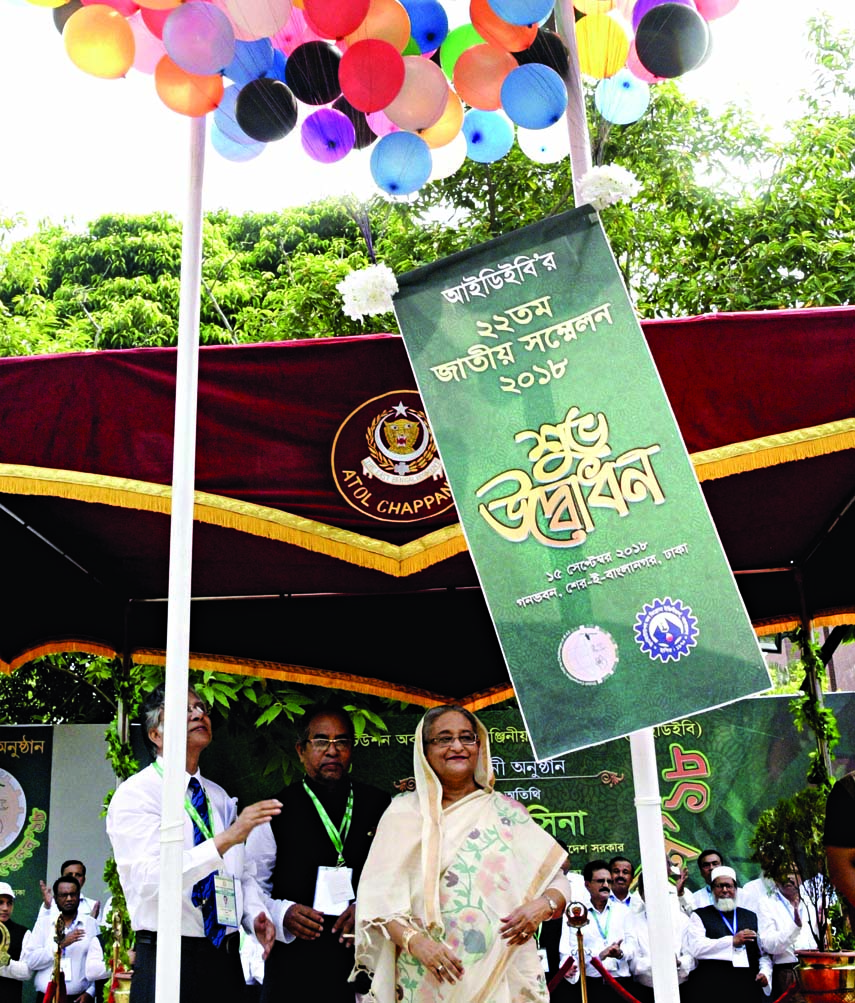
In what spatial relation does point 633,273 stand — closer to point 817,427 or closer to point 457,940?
point 817,427

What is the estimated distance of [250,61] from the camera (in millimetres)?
Answer: 3824

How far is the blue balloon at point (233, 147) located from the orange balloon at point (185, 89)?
0.24m

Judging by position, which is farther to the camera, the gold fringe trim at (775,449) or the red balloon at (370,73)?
the gold fringe trim at (775,449)

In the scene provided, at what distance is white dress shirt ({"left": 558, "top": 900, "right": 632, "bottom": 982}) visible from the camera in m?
9.33

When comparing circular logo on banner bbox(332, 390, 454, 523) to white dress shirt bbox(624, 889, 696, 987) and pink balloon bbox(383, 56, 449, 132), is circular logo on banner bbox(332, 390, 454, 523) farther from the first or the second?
white dress shirt bbox(624, 889, 696, 987)

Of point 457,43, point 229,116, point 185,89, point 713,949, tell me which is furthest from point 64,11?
point 713,949

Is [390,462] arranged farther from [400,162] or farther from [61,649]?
[61,649]

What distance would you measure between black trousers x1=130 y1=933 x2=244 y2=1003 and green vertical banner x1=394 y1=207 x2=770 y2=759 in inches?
75.2

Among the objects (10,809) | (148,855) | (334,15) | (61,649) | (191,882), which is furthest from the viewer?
(10,809)

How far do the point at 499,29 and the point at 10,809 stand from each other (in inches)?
364

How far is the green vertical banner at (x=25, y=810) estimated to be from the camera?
10.7 metres

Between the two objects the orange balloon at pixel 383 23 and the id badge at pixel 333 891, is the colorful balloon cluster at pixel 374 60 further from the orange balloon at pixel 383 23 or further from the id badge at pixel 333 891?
the id badge at pixel 333 891

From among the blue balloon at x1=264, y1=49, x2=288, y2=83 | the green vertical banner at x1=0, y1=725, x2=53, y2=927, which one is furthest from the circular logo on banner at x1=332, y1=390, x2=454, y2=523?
the green vertical banner at x1=0, y1=725, x2=53, y2=927

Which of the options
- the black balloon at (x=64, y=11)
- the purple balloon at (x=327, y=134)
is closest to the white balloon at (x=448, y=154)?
the purple balloon at (x=327, y=134)
